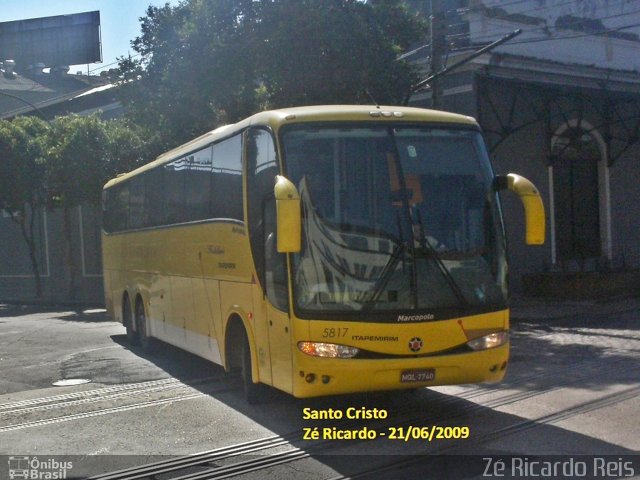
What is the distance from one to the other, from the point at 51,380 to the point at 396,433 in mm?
6175

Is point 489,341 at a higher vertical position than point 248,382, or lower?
higher

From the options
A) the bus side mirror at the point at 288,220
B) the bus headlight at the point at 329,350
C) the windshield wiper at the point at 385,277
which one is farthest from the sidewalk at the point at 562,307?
the bus side mirror at the point at 288,220

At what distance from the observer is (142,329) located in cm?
1583

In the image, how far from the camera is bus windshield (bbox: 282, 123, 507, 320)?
8203 mm

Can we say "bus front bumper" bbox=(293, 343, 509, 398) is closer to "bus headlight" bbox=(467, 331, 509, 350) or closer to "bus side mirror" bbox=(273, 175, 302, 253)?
"bus headlight" bbox=(467, 331, 509, 350)

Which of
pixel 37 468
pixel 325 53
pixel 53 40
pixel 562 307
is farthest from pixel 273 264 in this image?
pixel 53 40

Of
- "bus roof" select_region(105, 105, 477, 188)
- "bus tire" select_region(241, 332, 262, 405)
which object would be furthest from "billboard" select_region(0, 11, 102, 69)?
"bus roof" select_region(105, 105, 477, 188)

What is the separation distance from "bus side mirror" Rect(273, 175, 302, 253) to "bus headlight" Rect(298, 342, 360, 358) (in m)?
1.03

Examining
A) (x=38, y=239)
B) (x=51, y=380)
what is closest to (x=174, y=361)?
(x=51, y=380)

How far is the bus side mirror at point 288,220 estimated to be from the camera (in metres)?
7.57

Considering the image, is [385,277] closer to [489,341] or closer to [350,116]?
[489,341]

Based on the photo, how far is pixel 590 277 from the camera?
2378cm

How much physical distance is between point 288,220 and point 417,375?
1.96 m

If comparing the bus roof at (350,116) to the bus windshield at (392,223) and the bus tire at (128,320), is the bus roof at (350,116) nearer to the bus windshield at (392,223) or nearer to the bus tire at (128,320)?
the bus windshield at (392,223)
